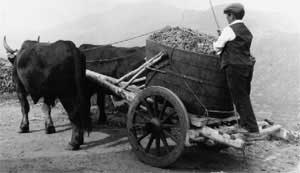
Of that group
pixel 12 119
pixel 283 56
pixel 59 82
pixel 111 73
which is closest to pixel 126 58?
pixel 111 73

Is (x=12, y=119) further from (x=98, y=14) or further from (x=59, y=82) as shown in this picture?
(x=98, y=14)

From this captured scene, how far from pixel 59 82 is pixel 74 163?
1.33 meters

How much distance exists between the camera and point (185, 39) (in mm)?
4559

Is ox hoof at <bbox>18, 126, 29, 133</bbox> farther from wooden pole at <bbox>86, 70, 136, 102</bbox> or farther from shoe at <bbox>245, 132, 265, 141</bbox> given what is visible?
shoe at <bbox>245, 132, 265, 141</bbox>

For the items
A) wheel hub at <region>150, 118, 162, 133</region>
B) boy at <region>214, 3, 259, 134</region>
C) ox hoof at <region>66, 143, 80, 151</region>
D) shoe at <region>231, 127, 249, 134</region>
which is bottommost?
ox hoof at <region>66, 143, 80, 151</region>

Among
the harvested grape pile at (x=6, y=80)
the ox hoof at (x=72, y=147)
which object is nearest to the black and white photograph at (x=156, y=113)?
the ox hoof at (x=72, y=147)

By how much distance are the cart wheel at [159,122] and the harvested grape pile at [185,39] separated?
1.99ft

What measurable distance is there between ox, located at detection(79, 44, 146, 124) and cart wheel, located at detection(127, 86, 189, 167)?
1980mm

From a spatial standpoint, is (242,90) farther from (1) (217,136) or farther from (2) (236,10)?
(2) (236,10)

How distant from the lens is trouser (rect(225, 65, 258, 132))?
13.4 ft

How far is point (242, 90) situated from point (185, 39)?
978 millimetres

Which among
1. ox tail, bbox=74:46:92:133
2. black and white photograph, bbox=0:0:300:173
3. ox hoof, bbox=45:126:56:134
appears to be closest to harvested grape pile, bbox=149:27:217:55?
black and white photograph, bbox=0:0:300:173

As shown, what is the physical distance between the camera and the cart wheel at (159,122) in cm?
425

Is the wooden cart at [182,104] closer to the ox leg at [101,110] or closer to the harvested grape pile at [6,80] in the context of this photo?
the ox leg at [101,110]
